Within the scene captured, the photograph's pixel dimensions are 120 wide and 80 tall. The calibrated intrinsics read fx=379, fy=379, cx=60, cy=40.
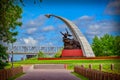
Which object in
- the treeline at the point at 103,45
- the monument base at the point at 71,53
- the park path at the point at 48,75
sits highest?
the treeline at the point at 103,45

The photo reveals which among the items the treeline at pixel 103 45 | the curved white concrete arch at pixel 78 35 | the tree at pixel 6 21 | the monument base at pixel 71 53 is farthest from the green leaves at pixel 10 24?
the treeline at pixel 103 45

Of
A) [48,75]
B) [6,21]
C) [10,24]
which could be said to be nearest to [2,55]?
[6,21]

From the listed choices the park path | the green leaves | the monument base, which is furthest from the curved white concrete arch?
the green leaves

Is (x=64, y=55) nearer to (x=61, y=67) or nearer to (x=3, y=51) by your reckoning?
(x=61, y=67)

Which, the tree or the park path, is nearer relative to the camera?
the tree

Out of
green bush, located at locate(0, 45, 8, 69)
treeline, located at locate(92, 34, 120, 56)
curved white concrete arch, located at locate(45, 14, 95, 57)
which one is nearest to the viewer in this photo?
green bush, located at locate(0, 45, 8, 69)

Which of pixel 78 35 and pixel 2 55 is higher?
pixel 78 35

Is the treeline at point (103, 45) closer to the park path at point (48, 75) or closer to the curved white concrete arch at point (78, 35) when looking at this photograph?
the curved white concrete arch at point (78, 35)

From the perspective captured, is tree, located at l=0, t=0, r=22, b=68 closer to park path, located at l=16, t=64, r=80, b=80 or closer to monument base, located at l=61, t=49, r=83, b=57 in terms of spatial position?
park path, located at l=16, t=64, r=80, b=80

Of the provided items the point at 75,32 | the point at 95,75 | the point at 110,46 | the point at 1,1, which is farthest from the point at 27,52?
the point at 1,1

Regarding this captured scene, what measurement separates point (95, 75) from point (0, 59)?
12.4ft

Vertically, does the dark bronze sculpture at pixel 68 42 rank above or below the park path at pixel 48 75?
above

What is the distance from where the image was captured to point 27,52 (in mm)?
31922

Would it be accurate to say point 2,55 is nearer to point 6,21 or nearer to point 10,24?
point 6,21
